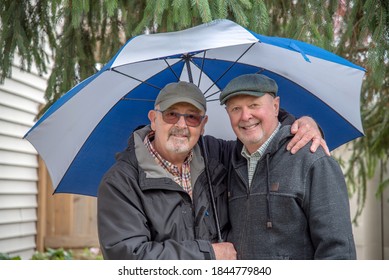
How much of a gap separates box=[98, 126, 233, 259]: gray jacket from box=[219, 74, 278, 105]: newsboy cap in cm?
46

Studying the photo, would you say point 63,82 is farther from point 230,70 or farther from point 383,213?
point 383,213

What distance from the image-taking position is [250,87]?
294 cm

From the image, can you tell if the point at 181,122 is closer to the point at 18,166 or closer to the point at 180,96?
the point at 180,96

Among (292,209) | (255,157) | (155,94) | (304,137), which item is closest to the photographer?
(292,209)

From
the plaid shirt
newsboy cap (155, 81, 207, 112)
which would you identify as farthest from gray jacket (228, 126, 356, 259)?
newsboy cap (155, 81, 207, 112)

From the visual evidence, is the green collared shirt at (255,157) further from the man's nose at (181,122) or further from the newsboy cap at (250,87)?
the man's nose at (181,122)

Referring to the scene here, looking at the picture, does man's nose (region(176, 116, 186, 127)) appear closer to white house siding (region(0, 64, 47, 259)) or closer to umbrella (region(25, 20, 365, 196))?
umbrella (region(25, 20, 365, 196))

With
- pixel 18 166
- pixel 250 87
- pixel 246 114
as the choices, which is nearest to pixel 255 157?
pixel 246 114

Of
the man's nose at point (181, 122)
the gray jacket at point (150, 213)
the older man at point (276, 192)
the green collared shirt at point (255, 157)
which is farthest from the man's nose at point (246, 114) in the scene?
the gray jacket at point (150, 213)

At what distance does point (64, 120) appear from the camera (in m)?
Answer: 3.15

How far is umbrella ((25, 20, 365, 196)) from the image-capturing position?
10.2ft

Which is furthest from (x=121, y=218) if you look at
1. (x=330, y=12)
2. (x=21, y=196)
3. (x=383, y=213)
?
(x=383, y=213)

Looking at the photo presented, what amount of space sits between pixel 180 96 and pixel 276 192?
0.65 meters
